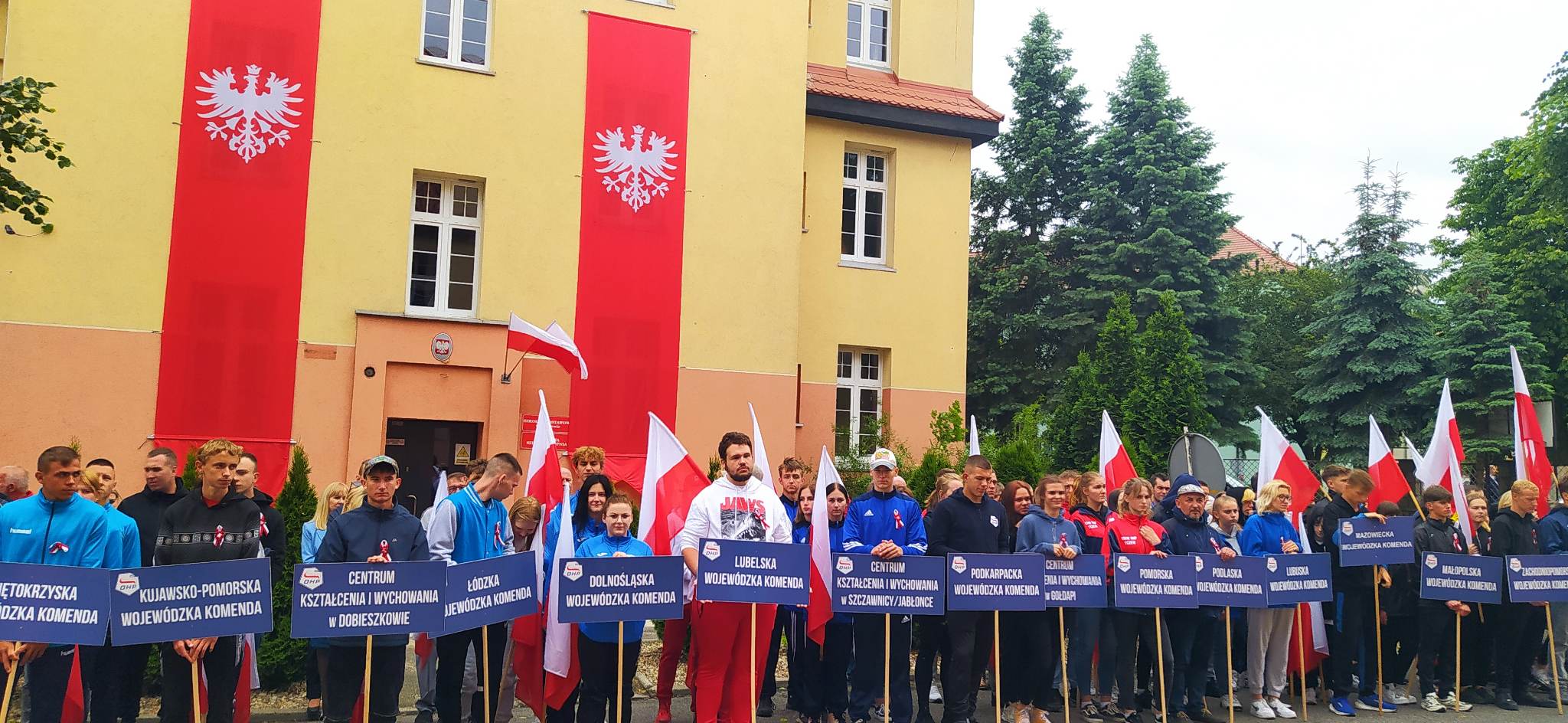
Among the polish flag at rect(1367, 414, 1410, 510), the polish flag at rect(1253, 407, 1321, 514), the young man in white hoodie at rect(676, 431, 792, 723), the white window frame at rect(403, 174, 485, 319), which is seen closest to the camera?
the young man in white hoodie at rect(676, 431, 792, 723)

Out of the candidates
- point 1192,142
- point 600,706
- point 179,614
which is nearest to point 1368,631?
point 600,706

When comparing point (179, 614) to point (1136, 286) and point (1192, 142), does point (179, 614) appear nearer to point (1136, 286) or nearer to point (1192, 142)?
point (1136, 286)

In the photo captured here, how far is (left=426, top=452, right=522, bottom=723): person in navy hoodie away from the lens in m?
7.75

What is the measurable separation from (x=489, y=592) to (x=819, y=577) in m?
2.50

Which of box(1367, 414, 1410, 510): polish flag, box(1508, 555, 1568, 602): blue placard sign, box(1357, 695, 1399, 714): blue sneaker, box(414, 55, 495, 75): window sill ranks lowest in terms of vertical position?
box(1357, 695, 1399, 714): blue sneaker

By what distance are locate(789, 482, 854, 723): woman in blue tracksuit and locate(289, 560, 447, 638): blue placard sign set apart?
9.57 feet

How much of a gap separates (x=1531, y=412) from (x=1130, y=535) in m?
5.85

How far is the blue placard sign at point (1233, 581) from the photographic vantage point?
29.7 ft

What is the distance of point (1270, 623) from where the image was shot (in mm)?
9664

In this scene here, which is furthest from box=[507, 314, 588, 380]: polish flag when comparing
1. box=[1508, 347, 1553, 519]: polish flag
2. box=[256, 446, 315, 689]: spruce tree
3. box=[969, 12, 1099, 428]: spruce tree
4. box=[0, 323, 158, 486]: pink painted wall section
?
box=[969, 12, 1099, 428]: spruce tree

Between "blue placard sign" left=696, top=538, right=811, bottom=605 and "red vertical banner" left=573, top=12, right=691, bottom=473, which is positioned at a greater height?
"red vertical banner" left=573, top=12, right=691, bottom=473

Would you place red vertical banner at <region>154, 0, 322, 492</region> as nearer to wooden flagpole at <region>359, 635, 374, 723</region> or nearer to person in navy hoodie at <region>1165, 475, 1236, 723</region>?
wooden flagpole at <region>359, 635, 374, 723</region>

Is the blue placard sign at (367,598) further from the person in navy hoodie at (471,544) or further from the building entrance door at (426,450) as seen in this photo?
the building entrance door at (426,450)

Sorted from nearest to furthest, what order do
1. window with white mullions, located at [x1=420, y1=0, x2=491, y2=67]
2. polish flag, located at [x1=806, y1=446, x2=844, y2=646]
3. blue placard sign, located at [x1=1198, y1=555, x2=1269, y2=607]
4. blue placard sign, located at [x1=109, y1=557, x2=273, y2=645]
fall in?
1. blue placard sign, located at [x1=109, y1=557, x2=273, y2=645]
2. polish flag, located at [x1=806, y1=446, x2=844, y2=646]
3. blue placard sign, located at [x1=1198, y1=555, x2=1269, y2=607]
4. window with white mullions, located at [x1=420, y1=0, x2=491, y2=67]
